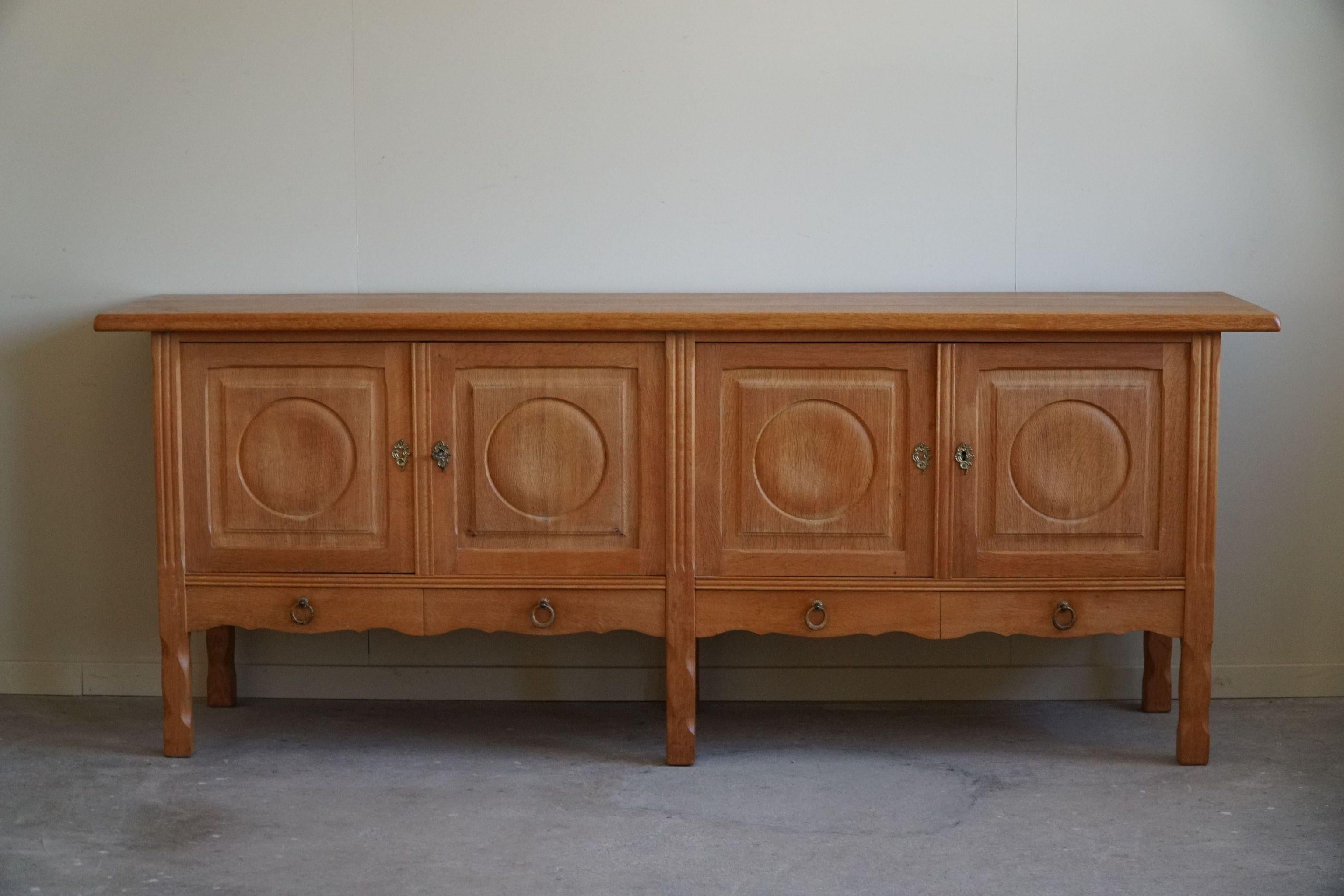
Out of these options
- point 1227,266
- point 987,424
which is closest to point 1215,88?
point 1227,266

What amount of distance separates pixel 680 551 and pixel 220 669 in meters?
1.24

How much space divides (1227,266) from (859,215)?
88 cm

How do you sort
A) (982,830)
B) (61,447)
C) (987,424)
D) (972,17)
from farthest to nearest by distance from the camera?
(61,447), (972,17), (987,424), (982,830)

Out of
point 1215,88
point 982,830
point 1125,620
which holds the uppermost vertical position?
point 1215,88

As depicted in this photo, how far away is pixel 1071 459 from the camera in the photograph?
2791 millimetres

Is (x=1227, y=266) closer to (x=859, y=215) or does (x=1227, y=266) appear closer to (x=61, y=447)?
(x=859, y=215)

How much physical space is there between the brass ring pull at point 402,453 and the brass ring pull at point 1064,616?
1359 millimetres

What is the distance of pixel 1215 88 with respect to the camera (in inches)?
126

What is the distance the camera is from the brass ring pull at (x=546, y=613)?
113 inches

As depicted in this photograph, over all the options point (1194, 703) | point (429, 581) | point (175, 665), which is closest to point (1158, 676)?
point (1194, 703)

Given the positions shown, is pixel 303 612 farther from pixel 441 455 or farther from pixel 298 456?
pixel 441 455

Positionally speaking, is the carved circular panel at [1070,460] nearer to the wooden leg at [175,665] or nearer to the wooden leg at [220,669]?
the wooden leg at [175,665]

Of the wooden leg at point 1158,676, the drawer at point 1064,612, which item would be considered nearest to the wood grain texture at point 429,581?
the drawer at point 1064,612

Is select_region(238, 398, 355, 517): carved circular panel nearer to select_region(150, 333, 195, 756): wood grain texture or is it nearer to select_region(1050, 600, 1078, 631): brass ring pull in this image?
select_region(150, 333, 195, 756): wood grain texture
